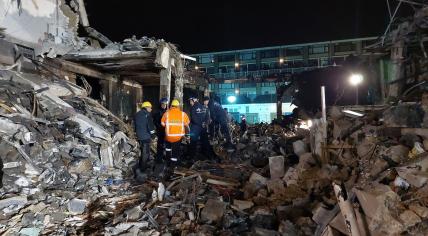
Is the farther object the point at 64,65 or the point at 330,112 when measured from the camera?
the point at 64,65

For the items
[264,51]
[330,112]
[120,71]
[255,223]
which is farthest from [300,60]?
[255,223]

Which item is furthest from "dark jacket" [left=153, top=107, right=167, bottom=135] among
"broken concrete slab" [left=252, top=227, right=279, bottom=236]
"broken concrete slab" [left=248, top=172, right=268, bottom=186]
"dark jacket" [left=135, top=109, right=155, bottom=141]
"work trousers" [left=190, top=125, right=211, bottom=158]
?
"broken concrete slab" [left=252, top=227, right=279, bottom=236]

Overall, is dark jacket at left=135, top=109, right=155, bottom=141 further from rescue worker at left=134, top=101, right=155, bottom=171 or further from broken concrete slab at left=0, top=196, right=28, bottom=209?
broken concrete slab at left=0, top=196, right=28, bottom=209

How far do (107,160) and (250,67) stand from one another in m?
40.9

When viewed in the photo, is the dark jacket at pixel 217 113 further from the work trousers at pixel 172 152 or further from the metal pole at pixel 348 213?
the metal pole at pixel 348 213

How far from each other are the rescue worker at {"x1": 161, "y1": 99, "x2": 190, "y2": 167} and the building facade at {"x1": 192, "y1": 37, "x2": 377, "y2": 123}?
3308 centimetres

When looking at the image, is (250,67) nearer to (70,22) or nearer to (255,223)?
(70,22)

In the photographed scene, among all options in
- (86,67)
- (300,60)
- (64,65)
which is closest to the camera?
(64,65)

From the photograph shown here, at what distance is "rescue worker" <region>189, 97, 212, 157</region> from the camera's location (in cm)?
878

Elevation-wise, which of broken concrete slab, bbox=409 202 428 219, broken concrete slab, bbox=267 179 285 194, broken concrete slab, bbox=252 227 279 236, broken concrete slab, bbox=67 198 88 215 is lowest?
broken concrete slab, bbox=252 227 279 236

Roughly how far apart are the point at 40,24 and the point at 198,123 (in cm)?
702

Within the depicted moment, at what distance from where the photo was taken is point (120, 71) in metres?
13.3

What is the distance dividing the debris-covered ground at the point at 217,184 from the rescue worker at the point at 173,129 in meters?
0.73

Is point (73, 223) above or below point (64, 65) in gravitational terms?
below
